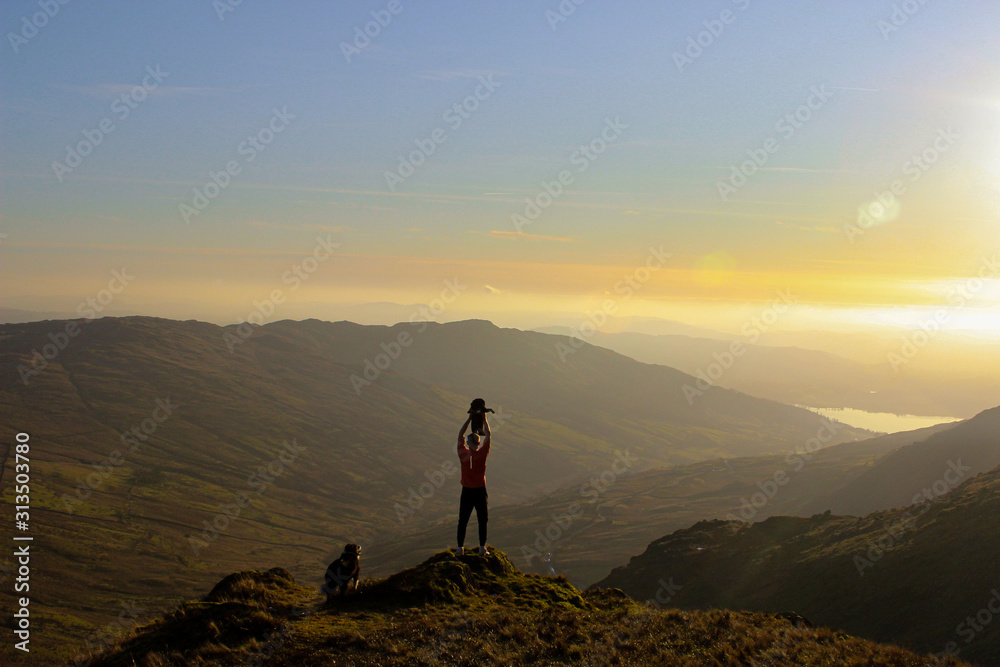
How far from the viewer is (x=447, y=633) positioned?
1212 cm

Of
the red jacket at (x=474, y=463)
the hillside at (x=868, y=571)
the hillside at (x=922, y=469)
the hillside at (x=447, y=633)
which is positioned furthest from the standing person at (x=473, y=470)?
the hillside at (x=922, y=469)

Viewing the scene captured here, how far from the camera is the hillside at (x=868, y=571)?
29250 millimetres

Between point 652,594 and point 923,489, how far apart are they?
68.3m

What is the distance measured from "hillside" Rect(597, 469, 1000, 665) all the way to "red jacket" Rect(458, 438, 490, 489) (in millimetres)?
20534

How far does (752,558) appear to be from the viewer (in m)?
54.0

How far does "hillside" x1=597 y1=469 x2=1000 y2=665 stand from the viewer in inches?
1152

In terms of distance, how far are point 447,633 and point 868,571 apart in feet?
120

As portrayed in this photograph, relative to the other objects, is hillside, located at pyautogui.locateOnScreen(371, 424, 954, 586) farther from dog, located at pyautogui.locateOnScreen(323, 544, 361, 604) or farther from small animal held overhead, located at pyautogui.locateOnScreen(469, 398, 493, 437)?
small animal held overhead, located at pyautogui.locateOnScreen(469, 398, 493, 437)

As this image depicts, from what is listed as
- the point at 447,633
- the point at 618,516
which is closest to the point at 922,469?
the point at 618,516

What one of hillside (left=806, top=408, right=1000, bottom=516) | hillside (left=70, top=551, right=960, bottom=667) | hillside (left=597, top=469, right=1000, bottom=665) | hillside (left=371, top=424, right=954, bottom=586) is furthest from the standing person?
hillside (left=806, top=408, right=1000, bottom=516)

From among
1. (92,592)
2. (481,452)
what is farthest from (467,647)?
(92,592)

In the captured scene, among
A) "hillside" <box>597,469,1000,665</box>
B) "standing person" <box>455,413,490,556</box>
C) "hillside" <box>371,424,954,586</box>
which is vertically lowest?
"hillside" <box>371,424,954,586</box>

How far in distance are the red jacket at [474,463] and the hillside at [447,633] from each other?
7.34 feet

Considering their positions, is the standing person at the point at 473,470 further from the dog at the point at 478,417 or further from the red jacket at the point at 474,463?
the dog at the point at 478,417
